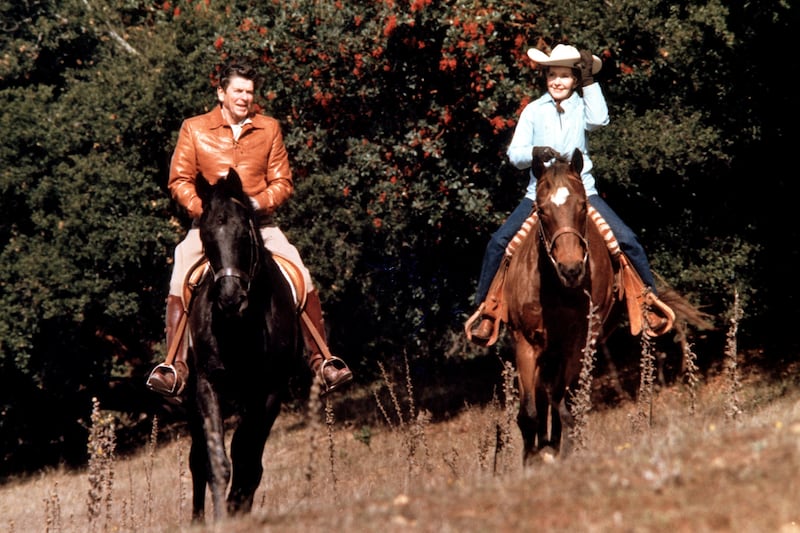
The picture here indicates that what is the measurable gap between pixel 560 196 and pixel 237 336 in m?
2.76

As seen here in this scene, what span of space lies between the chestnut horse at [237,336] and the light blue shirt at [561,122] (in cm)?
255

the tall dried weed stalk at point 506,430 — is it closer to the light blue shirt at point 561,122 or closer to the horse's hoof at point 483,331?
the horse's hoof at point 483,331

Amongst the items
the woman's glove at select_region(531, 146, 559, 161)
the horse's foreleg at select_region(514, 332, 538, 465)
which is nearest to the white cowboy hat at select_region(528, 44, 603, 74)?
the woman's glove at select_region(531, 146, 559, 161)

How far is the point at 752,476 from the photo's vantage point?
17.8 feet

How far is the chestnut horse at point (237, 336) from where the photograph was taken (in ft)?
27.8

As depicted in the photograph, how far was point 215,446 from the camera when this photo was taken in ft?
26.2

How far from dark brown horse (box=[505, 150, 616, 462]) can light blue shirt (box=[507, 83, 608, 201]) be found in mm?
659

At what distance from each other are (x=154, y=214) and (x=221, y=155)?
13.3 metres

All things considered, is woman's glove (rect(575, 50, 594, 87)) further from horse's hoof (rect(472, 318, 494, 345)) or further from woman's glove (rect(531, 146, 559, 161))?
horse's hoof (rect(472, 318, 494, 345))

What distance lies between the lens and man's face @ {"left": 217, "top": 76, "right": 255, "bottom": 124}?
986 centimetres

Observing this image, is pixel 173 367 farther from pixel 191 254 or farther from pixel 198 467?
pixel 198 467

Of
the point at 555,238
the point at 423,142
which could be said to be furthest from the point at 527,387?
the point at 423,142

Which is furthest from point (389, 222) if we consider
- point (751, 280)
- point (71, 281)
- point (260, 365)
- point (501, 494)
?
point (501, 494)

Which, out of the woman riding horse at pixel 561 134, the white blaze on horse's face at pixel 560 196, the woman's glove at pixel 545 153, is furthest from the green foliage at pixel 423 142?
the white blaze on horse's face at pixel 560 196
